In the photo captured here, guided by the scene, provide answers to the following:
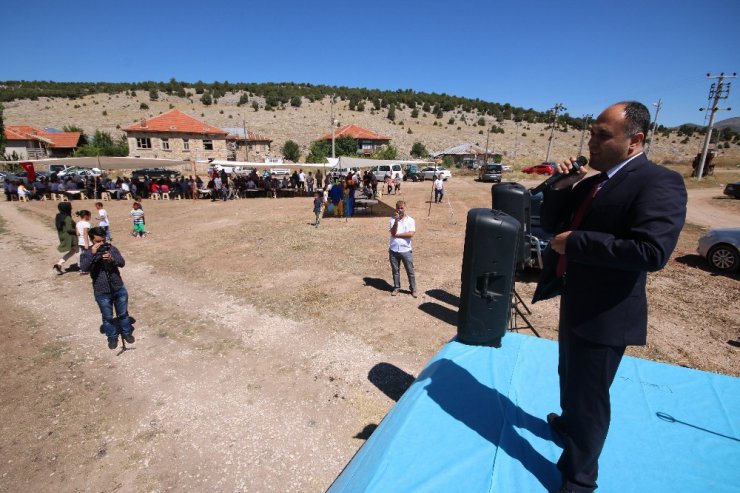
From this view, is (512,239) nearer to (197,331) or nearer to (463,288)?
(463,288)

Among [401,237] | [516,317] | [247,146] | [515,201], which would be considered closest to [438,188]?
[401,237]

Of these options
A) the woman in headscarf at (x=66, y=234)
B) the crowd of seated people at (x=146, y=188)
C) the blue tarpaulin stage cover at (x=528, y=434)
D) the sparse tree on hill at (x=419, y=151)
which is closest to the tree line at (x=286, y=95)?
the sparse tree on hill at (x=419, y=151)

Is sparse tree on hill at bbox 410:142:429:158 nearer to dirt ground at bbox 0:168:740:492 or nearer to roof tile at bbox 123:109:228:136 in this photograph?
roof tile at bbox 123:109:228:136

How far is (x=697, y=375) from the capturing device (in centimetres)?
323

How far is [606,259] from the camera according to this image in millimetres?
1646

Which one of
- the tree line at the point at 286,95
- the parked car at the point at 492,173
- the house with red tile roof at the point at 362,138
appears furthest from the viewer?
the tree line at the point at 286,95

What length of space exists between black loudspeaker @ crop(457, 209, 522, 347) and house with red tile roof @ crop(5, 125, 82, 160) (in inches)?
2535

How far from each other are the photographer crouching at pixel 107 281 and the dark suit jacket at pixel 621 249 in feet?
18.5

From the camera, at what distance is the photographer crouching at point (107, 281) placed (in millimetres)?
5062

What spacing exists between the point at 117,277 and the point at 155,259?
200 inches

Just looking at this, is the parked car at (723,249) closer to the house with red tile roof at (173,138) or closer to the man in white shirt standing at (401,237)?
the man in white shirt standing at (401,237)

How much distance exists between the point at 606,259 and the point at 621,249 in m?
0.07

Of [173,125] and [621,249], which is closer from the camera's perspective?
[621,249]

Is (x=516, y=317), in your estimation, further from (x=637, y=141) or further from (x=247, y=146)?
(x=247, y=146)
